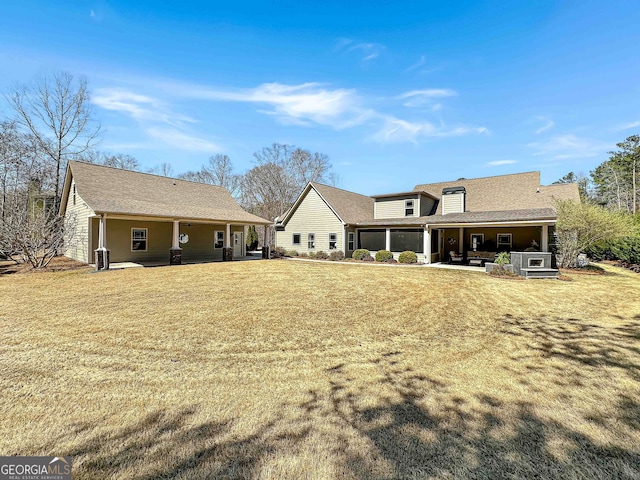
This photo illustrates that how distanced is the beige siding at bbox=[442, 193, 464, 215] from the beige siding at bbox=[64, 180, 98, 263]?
22.2 meters

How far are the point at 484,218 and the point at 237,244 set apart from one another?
16897 millimetres

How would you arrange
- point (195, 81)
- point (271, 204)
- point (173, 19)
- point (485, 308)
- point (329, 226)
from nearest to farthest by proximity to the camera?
point (485, 308), point (173, 19), point (195, 81), point (329, 226), point (271, 204)

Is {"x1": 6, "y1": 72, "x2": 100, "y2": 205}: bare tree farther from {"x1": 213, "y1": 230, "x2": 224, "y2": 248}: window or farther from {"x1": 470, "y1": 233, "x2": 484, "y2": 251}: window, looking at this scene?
{"x1": 470, "y1": 233, "x2": 484, "y2": 251}: window

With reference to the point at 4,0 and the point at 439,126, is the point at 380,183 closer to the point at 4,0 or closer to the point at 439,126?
the point at 439,126

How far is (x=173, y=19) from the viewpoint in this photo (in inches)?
444

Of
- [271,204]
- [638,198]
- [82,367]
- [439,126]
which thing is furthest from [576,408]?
[638,198]

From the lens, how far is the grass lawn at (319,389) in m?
2.45

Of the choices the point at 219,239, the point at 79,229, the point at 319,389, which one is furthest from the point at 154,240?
the point at 319,389

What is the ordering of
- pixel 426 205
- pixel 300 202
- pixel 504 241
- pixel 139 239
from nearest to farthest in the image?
A: pixel 139 239 → pixel 504 241 → pixel 426 205 → pixel 300 202

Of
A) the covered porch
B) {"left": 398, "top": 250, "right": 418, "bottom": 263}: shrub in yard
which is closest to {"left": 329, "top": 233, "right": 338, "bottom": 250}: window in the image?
{"left": 398, "top": 250, "right": 418, "bottom": 263}: shrub in yard

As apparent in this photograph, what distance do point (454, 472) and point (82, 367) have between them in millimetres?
4738

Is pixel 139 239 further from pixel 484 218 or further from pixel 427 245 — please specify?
pixel 484 218

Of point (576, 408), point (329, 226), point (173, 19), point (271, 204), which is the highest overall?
point (173, 19)

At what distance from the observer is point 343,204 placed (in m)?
23.9
